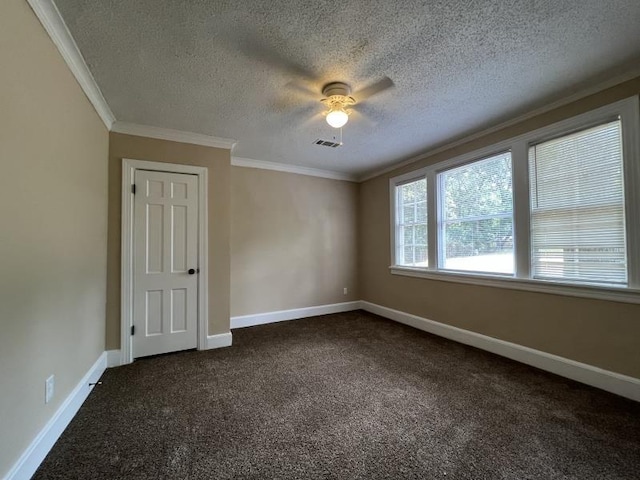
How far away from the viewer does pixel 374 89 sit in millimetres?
2150

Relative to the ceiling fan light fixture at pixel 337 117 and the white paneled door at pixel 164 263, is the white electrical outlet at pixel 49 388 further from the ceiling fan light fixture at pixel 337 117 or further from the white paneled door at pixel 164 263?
the ceiling fan light fixture at pixel 337 117

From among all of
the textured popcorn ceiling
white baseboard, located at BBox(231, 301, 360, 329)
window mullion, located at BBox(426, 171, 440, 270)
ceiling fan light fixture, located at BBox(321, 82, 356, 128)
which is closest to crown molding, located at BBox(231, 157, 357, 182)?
the textured popcorn ceiling

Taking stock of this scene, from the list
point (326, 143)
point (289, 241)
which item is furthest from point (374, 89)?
point (289, 241)

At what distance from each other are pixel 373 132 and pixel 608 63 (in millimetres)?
1922

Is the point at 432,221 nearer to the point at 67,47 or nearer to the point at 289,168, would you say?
the point at 289,168

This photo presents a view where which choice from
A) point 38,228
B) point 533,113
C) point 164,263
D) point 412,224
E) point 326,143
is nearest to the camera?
point 38,228

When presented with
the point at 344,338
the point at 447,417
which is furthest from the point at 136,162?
the point at 447,417

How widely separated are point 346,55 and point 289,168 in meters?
2.75

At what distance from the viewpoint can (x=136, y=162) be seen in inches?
118

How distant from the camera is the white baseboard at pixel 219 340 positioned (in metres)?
3.29

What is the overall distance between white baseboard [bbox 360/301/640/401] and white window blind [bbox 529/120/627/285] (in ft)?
2.46

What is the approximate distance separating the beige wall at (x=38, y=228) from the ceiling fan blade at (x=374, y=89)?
203 centimetres

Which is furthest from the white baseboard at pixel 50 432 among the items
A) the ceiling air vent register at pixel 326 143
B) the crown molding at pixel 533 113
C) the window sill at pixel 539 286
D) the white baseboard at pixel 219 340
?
the crown molding at pixel 533 113

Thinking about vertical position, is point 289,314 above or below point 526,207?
below
